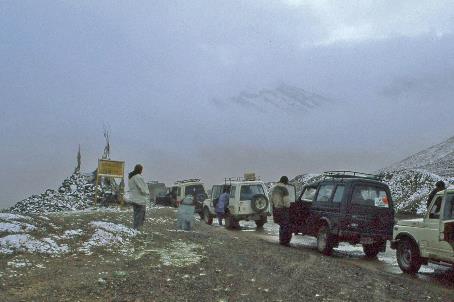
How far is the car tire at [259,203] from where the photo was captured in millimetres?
21141

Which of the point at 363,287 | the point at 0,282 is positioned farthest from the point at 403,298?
the point at 0,282

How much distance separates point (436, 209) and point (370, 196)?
2.73m

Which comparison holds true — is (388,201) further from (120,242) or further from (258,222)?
(258,222)

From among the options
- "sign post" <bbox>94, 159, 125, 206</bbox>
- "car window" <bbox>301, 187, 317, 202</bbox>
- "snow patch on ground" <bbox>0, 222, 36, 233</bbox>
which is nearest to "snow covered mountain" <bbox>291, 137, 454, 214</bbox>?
"car window" <bbox>301, 187, 317, 202</bbox>

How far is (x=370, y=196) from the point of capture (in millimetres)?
12859

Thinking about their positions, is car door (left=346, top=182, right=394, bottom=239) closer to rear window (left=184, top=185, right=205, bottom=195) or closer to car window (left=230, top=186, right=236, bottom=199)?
car window (left=230, top=186, right=236, bottom=199)

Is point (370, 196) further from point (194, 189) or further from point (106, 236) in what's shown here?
point (194, 189)

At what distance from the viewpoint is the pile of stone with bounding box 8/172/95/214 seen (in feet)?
104

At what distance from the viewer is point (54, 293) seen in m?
6.68

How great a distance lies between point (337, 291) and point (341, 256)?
230 inches

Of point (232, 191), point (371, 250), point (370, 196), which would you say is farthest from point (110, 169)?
point (370, 196)

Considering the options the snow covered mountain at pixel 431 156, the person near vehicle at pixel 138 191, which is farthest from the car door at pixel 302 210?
the snow covered mountain at pixel 431 156

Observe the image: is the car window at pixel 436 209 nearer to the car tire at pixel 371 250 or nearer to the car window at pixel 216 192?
the car tire at pixel 371 250

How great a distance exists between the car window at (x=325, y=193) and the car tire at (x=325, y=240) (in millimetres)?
792
